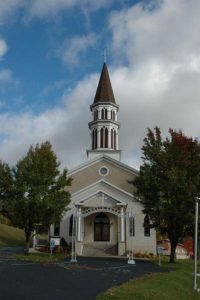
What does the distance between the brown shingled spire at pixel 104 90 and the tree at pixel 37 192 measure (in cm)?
1917

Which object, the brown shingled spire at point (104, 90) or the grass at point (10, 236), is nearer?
the brown shingled spire at point (104, 90)

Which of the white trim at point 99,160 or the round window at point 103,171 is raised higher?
the white trim at point 99,160

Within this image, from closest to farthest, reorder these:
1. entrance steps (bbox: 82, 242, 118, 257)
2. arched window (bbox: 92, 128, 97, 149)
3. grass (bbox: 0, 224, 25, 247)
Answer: entrance steps (bbox: 82, 242, 118, 257) → arched window (bbox: 92, 128, 97, 149) → grass (bbox: 0, 224, 25, 247)

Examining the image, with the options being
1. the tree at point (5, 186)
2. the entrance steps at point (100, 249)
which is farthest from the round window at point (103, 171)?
the tree at point (5, 186)

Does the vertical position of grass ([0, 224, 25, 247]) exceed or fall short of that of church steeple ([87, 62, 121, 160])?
it falls short

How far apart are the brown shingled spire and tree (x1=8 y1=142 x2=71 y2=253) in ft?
62.9

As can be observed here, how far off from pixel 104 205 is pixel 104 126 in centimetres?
1167

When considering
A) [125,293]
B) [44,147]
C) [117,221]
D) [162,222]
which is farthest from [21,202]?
[125,293]

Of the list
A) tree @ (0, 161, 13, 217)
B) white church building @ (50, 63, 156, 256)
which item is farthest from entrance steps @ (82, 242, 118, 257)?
tree @ (0, 161, 13, 217)

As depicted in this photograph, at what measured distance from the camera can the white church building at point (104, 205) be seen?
1411 inches

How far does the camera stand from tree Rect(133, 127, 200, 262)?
2783 centimetres

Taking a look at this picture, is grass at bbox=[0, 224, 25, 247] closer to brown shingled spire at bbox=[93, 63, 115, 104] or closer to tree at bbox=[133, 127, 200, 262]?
brown shingled spire at bbox=[93, 63, 115, 104]

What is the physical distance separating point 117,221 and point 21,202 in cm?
1272

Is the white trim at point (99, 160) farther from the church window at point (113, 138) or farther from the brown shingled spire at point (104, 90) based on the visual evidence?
the brown shingled spire at point (104, 90)
